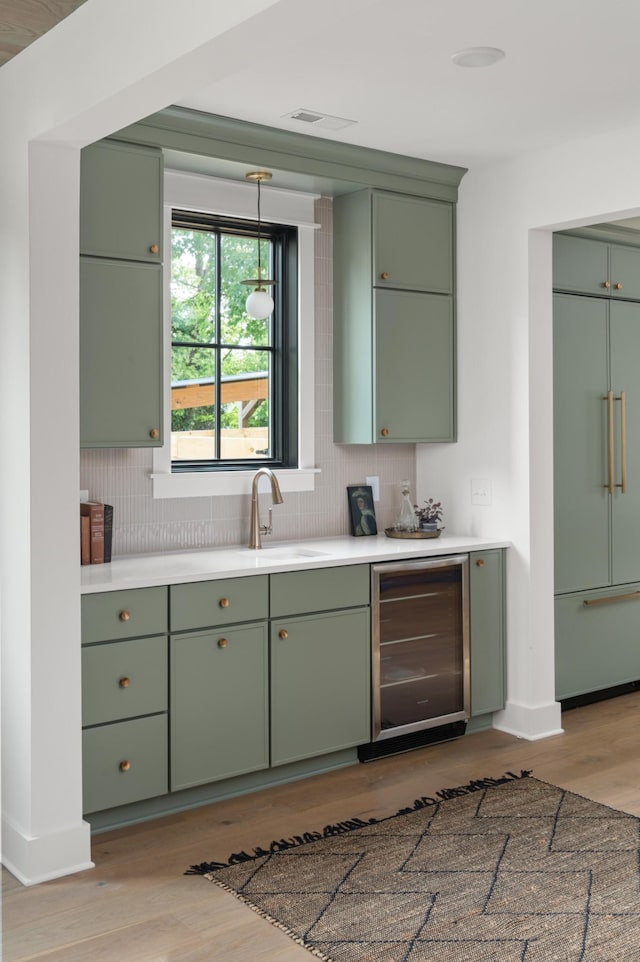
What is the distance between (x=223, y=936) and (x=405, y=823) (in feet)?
2.99

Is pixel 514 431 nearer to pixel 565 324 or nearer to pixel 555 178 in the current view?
pixel 565 324

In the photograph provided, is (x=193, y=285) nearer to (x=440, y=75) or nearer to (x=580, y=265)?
(x=440, y=75)

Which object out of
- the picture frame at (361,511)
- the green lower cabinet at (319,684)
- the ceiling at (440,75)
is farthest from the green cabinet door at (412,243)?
the green lower cabinet at (319,684)

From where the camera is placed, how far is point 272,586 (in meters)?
3.64

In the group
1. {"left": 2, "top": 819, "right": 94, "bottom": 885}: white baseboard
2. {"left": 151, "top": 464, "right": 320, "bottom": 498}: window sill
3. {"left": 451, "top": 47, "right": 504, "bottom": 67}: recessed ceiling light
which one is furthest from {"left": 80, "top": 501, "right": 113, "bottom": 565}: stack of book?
{"left": 451, "top": 47, "right": 504, "bottom": 67}: recessed ceiling light

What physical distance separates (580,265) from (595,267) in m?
0.11

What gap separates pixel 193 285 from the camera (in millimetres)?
4184

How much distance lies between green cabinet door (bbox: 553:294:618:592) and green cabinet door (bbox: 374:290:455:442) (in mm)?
503

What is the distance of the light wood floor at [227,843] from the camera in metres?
2.61

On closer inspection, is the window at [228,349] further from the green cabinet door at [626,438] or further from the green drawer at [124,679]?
the green cabinet door at [626,438]

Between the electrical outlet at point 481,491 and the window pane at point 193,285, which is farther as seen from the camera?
the electrical outlet at point 481,491

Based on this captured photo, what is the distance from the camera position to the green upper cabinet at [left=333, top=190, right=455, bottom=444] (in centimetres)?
434

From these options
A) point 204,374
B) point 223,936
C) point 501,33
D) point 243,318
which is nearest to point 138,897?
point 223,936

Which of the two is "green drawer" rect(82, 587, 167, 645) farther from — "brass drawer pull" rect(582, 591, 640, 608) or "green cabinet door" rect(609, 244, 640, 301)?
"green cabinet door" rect(609, 244, 640, 301)
